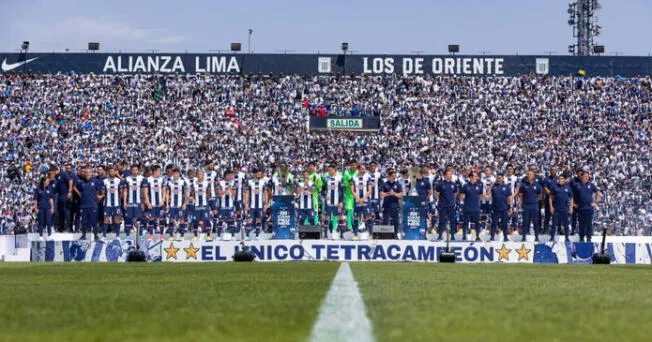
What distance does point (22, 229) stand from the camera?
138 feet

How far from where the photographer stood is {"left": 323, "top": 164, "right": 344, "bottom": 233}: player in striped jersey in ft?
94.3

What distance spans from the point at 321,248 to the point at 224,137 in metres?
29.2

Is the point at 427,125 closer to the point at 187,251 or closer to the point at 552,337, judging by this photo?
the point at 187,251

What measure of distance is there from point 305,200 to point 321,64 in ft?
109

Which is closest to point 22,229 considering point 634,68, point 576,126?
point 576,126

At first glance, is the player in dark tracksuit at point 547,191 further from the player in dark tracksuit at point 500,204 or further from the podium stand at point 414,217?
the podium stand at point 414,217

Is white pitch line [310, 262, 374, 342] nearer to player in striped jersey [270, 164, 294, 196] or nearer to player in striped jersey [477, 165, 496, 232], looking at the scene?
player in striped jersey [270, 164, 294, 196]

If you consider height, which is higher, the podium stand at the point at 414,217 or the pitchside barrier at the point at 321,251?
the podium stand at the point at 414,217

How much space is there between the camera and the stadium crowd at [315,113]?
172 ft

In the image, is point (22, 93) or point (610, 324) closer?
point (610, 324)

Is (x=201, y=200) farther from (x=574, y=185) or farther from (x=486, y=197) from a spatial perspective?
(x=574, y=185)

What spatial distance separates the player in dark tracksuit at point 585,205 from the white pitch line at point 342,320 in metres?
20.2

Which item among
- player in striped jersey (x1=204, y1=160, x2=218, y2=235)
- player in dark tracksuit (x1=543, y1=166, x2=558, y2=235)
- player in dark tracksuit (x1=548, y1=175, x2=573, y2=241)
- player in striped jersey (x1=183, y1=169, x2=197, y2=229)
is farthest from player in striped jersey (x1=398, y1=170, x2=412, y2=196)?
player in striped jersey (x1=183, y1=169, x2=197, y2=229)

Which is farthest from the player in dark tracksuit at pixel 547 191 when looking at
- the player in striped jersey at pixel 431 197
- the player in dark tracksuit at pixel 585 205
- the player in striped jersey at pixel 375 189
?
the player in striped jersey at pixel 375 189
